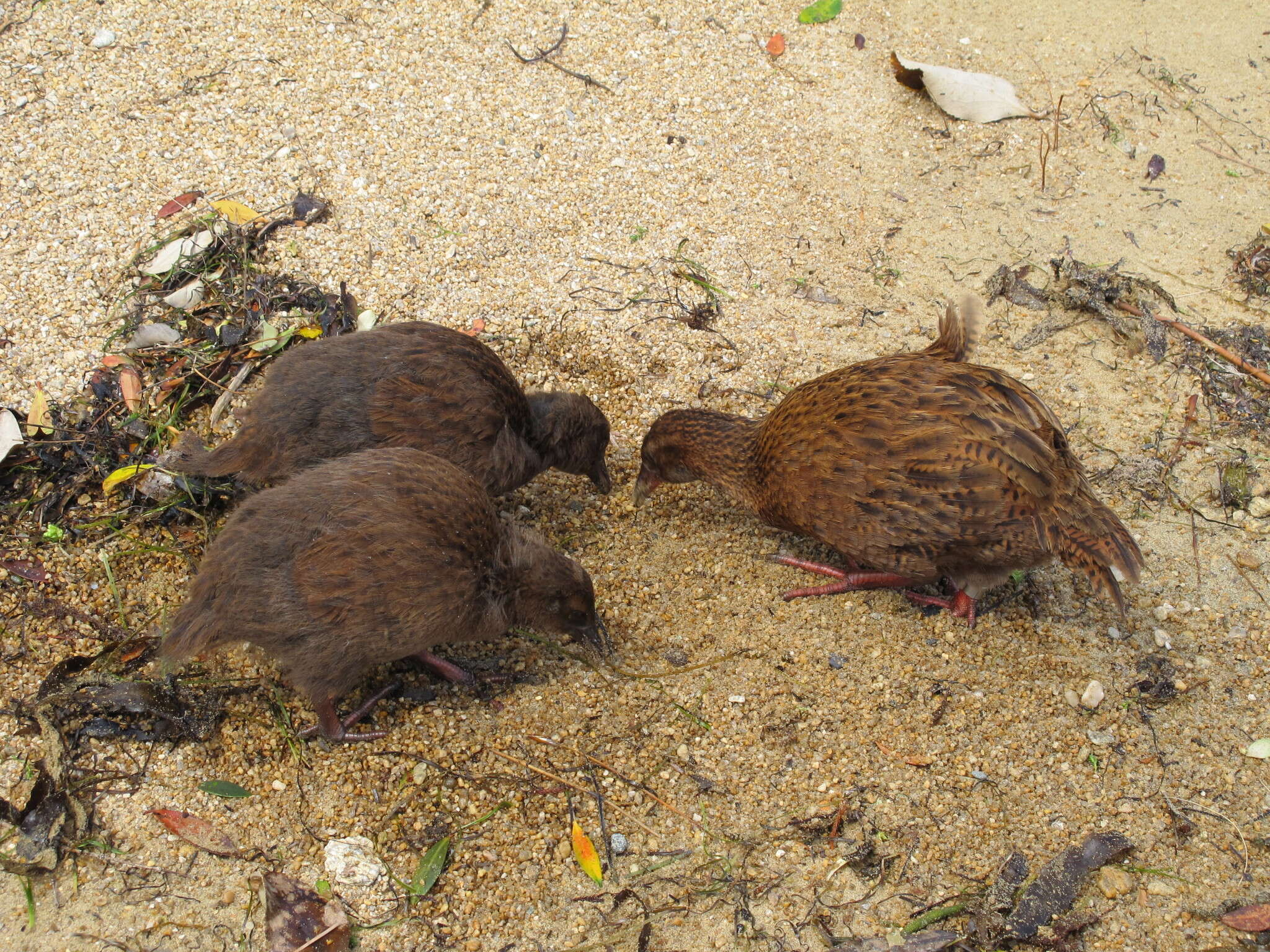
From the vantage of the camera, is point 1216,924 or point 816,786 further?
point 816,786

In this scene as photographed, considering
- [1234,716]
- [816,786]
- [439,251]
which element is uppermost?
[439,251]

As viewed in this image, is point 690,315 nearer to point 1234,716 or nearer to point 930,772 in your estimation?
point 930,772

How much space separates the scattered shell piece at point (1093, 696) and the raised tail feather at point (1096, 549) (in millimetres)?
313

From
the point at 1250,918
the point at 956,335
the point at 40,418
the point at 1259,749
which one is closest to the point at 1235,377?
the point at 956,335

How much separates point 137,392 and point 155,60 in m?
2.22

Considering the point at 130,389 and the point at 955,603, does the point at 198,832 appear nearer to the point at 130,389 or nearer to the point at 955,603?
the point at 130,389

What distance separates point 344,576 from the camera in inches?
126

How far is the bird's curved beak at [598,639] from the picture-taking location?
12.6 feet

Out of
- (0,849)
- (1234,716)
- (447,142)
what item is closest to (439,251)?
(447,142)

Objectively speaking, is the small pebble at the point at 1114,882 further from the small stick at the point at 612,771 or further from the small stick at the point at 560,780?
the small stick at the point at 560,780

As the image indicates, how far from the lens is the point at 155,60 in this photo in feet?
18.0

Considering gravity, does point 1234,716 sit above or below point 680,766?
above

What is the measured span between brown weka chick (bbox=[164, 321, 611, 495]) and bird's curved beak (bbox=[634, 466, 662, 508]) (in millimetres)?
532

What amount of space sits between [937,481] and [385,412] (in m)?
2.13
